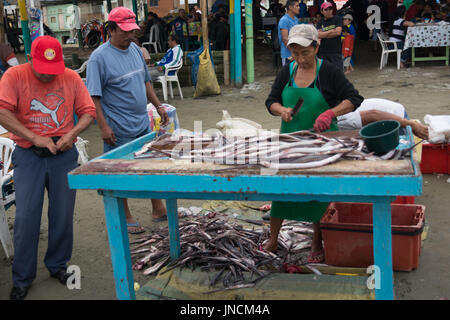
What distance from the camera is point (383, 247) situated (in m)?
2.53

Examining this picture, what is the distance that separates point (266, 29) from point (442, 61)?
23.3ft

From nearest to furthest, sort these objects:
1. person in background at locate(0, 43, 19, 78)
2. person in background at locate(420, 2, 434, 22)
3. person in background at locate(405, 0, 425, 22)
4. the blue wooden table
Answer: the blue wooden table → person in background at locate(0, 43, 19, 78) → person in background at locate(420, 2, 434, 22) → person in background at locate(405, 0, 425, 22)

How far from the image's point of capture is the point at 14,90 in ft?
10.8

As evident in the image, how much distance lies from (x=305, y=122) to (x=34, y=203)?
7.14 ft

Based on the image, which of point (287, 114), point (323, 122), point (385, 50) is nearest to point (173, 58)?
point (385, 50)

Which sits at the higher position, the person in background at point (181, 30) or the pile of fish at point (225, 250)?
the person in background at point (181, 30)

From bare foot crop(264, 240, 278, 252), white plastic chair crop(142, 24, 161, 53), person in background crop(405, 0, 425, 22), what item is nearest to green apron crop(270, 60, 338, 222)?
bare foot crop(264, 240, 278, 252)

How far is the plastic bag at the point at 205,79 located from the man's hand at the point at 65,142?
920 centimetres

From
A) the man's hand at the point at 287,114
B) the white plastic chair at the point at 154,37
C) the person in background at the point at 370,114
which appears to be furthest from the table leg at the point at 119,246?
the white plastic chair at the point at 154,37

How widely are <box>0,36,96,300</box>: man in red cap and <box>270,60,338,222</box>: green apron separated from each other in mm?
1631

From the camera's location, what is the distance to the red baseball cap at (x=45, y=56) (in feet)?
10.7

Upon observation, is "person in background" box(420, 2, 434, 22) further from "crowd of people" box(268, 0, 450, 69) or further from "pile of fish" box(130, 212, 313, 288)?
"pile of fish" box(130, 212, 313, 288)

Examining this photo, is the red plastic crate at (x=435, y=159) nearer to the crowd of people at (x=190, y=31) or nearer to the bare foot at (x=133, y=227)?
the bare foot at (x=133, y=227)

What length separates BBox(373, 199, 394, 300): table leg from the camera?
2.49m
